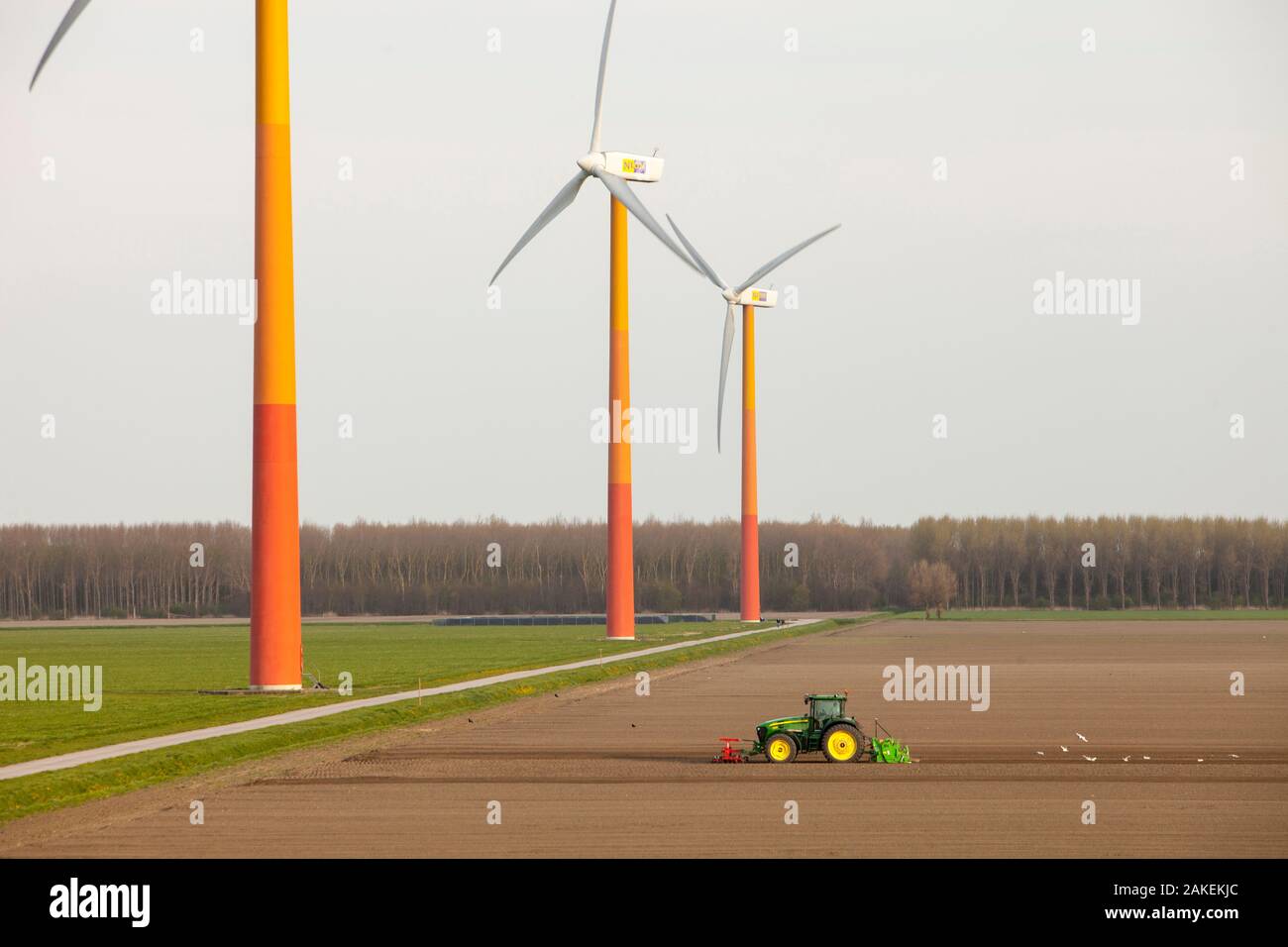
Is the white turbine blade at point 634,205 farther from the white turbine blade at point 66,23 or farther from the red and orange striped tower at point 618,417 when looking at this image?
the white turbine blade at point 66,23

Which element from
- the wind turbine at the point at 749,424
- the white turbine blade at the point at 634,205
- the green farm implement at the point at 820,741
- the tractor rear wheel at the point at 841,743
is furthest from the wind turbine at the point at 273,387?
the wind turbine at the point at 749,424

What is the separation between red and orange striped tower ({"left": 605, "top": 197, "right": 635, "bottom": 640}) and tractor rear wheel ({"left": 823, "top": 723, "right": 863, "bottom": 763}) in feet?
184

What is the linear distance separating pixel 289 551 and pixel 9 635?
264 feet

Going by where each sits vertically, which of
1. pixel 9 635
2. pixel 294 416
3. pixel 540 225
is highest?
pixel 540 225

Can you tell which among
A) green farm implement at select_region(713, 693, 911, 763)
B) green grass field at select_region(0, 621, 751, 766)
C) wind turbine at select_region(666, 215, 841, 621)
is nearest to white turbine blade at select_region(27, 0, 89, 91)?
green grass field at select_region(0, 621, 751, 766)

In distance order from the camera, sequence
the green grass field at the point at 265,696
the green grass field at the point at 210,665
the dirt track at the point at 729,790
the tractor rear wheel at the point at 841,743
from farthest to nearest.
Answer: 1. the green grass field at the point at 210,665
2. the tractor rear wheel at the point at 841,743
3. the green grass field at the point at 265,696
4. the dirt track at the point at 729,790

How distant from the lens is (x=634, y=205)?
75250 mm

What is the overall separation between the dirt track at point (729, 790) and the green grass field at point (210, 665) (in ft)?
17.1

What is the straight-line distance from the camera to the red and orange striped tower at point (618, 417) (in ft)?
292

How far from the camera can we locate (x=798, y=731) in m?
33.6

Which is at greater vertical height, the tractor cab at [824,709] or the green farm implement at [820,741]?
the tractor cab at [824,709]
